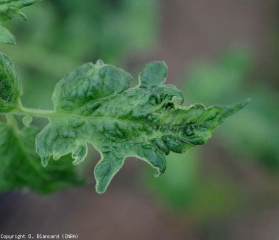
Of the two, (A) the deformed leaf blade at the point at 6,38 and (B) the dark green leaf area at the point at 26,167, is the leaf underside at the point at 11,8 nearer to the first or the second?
(A) the deformed leaf blade at the point at 6,38

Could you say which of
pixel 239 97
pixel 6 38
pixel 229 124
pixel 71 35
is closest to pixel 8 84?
pixel 6 38

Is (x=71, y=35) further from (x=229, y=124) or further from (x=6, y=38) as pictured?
(x=6, y=38)

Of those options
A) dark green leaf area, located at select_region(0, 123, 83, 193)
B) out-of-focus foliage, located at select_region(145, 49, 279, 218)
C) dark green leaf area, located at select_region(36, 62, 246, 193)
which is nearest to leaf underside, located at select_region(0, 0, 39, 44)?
dark green leaf area, located at select_region(36, 62, 246, 193)

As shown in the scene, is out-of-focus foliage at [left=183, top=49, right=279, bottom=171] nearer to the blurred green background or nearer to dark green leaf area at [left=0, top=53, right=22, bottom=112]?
the blurred green background

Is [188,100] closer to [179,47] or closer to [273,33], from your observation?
[179,47]

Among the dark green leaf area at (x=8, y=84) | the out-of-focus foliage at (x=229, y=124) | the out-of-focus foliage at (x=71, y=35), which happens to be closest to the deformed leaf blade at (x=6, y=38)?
the dark green leaf area at (x=8, y=84)
